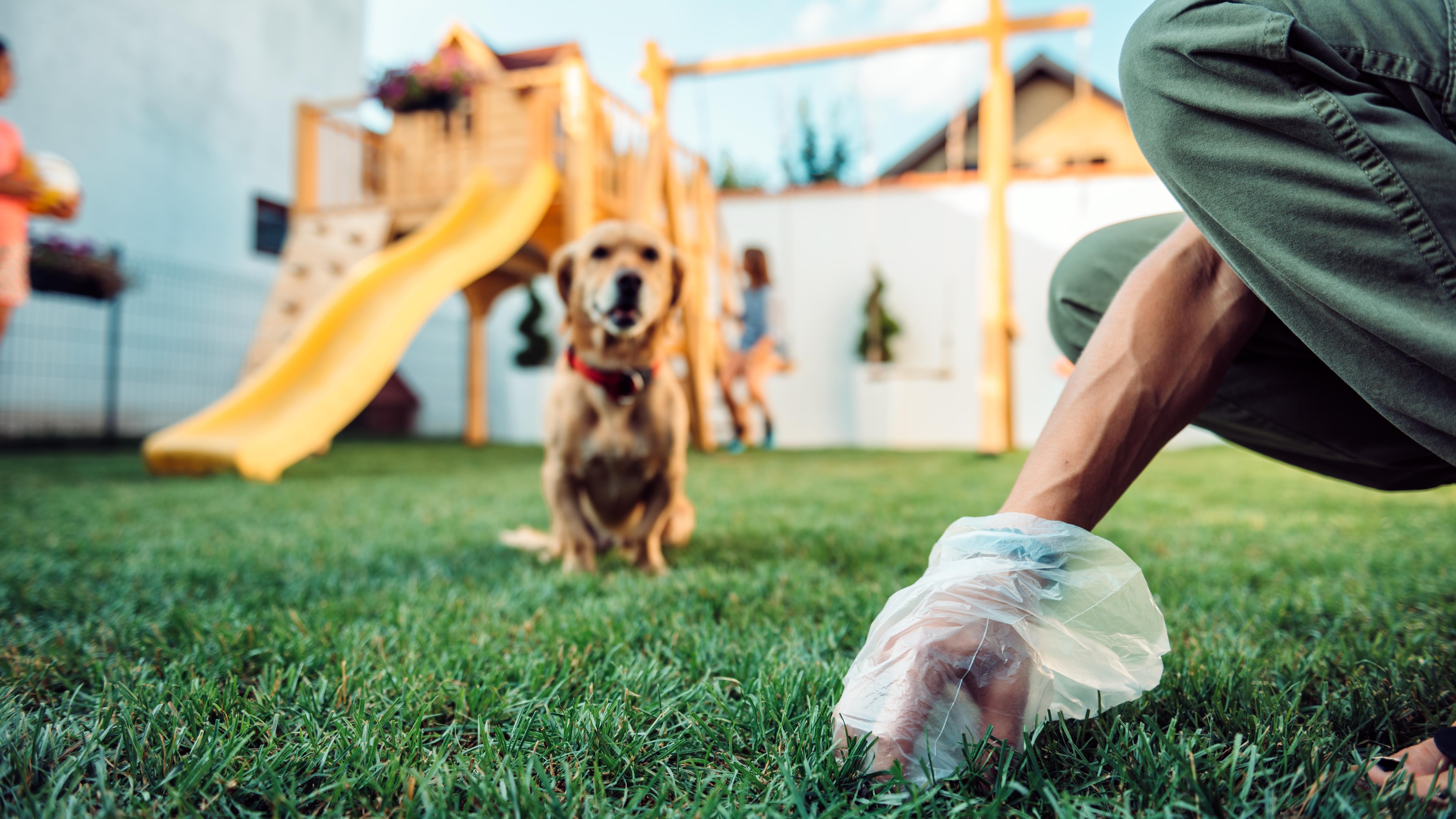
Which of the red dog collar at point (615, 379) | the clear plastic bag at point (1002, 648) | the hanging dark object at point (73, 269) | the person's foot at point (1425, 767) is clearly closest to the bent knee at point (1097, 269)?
the clear plastic bag at point (1002, 648)

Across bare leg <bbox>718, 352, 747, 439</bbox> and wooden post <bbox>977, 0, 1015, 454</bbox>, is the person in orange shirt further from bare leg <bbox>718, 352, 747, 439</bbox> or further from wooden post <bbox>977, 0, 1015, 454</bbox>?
wooden post <bbox>977, 0, 1015, 454</bbox>

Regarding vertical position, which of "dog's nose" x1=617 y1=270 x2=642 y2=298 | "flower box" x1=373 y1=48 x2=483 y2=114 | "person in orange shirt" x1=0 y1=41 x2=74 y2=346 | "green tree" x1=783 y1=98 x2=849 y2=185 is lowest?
"dog's nose" x1=617 y1=270 x2=642 y2=298

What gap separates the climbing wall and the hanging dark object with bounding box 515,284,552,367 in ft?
14.7

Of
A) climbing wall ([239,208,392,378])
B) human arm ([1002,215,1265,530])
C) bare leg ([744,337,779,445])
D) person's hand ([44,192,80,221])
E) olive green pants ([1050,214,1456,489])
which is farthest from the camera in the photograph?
bare leg ([744,337,779,445])

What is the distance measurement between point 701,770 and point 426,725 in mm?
338

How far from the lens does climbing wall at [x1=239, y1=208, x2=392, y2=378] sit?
5.73 metres

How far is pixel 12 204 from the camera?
12.2ft

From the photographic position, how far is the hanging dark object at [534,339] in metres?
10.9

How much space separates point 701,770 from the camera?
2.59 feet

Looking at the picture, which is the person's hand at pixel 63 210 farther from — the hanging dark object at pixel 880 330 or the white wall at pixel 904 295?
the white wall at pixel 904 295

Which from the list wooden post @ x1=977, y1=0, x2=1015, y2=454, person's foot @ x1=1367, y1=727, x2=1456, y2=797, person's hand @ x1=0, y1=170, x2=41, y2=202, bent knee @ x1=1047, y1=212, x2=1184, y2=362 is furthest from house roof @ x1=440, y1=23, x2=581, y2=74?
person's foot @ x1=1367, y1=727, x2=1456, y2=797

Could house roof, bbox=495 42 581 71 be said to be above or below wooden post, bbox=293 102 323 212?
above

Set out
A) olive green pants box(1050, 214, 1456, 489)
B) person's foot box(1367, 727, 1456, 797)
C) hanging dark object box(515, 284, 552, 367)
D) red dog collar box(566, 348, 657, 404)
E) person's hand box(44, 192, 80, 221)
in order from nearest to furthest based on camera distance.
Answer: person's foot box(1367, 727, 1456, 797), olive green pants box(1050, 214, 1456, 489), red dog collar box(566, 348, 657, 404), person's hand box(44, 192, 80, 221), hanging dark object box(515, 284, 552, 367)

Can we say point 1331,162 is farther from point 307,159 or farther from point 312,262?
point 307,159
